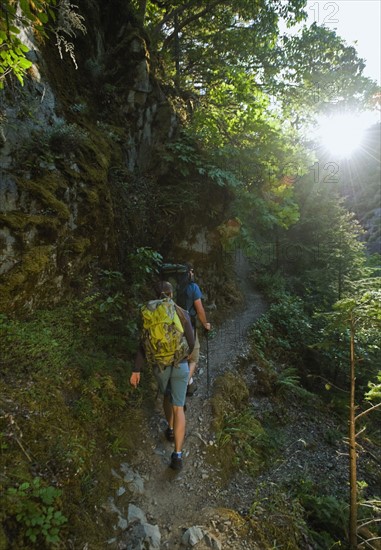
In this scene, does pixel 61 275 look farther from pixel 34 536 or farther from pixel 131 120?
pixel 131 120

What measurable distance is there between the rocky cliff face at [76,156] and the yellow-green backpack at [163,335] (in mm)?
2222

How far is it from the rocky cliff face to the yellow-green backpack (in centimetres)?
222

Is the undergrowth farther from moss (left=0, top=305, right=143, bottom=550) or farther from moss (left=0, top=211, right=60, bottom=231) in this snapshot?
moss (left=0, top=211, right=60, bottom=231)

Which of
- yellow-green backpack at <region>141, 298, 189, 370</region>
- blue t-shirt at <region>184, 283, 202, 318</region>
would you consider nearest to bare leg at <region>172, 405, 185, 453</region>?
yellow-green backpack at <region>141, 298, 189, 370</region>

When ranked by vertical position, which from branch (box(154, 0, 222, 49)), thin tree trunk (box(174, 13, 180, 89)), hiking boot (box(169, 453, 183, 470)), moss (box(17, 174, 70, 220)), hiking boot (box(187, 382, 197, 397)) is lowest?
hiking boot (box(169, 453, 183, 470))

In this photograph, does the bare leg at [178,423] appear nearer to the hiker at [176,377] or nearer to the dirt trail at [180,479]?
the hiker at [176,377]

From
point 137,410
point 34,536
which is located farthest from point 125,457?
point 34,536

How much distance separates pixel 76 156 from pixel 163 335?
4.47 meters

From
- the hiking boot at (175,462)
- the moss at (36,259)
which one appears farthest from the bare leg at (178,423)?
the moss at (36,259)

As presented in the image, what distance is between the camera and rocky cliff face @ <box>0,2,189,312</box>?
4.70 m

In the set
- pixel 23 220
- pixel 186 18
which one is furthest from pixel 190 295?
pixel 186 18

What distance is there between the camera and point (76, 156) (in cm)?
603

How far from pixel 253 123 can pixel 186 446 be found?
30.4 feet

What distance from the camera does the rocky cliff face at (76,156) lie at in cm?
470
